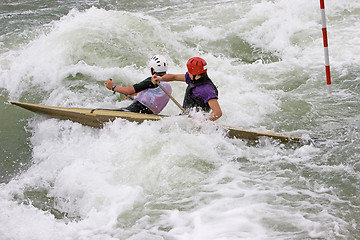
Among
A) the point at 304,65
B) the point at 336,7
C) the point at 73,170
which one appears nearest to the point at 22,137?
the point at 73,170

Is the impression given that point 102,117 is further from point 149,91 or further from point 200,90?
point 200,90

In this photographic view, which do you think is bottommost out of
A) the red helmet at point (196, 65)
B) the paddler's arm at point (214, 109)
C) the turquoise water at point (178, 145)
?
the turquoise water at point (178, 145)

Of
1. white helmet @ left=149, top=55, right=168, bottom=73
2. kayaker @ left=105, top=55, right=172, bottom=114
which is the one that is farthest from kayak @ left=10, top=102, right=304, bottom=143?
white helmet @ left=149, top=55, right=168, bottom=73

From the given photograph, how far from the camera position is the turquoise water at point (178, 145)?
3.74m

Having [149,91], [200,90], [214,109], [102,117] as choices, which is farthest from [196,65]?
[102,117]

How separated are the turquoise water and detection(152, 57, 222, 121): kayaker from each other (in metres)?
0.20

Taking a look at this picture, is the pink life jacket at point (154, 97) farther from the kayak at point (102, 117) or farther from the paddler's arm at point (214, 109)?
the paddler's arm at point (214, 109)

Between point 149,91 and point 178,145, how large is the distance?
33.7 inches

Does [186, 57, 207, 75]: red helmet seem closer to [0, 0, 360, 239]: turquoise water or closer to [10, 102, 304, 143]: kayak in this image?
[0, 0, 360, 239]: turquoise water

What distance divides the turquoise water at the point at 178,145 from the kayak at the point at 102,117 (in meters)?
0.08

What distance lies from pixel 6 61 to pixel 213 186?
5246mm

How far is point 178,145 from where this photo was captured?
4676 mm

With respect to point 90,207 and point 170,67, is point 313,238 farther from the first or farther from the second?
point 170,67

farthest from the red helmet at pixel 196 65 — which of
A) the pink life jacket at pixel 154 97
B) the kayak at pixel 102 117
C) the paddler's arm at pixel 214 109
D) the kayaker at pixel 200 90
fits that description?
the kayak at pixel 102 117
